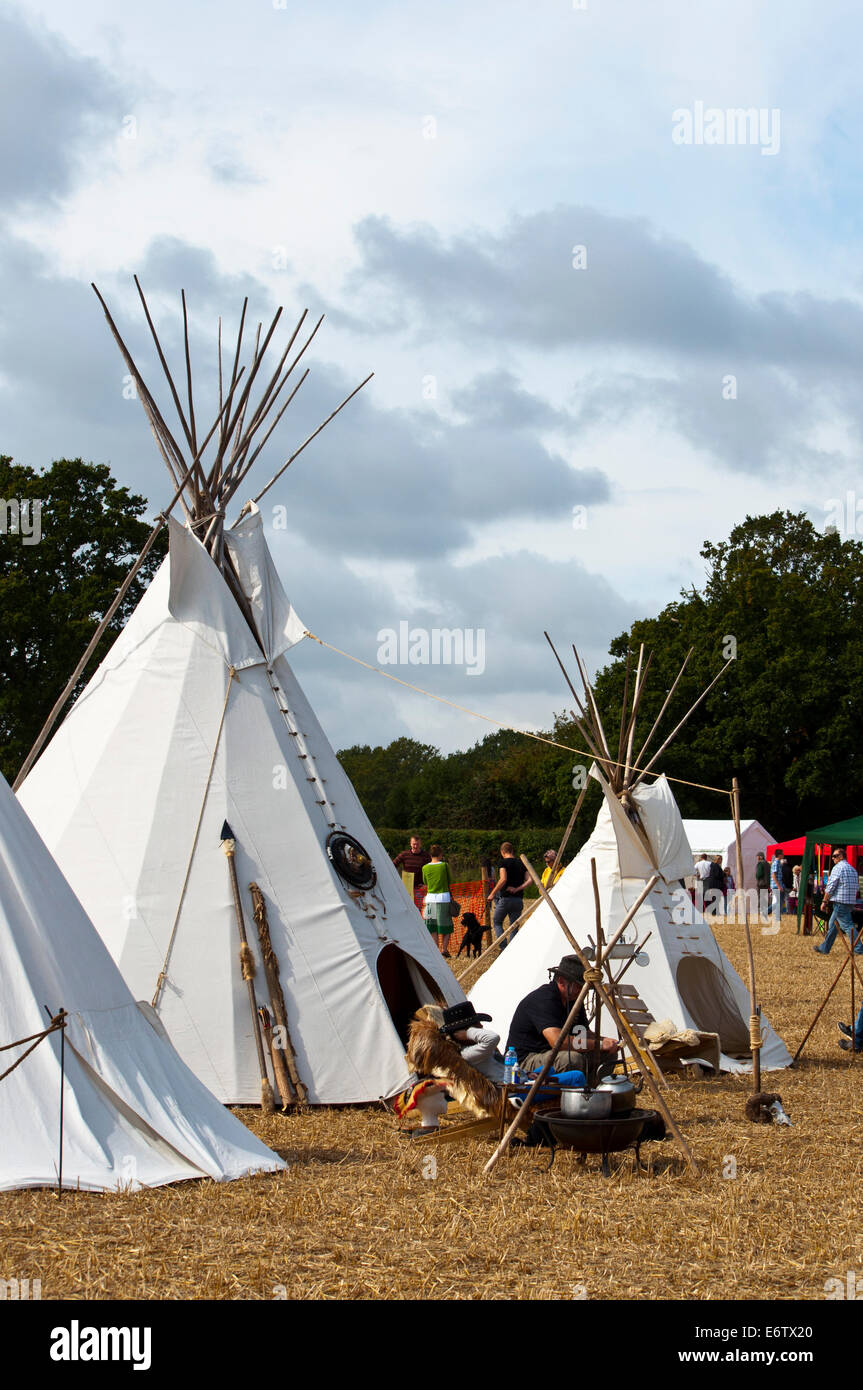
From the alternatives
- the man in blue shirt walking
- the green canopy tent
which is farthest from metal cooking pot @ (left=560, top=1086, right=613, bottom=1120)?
the green canopy tent

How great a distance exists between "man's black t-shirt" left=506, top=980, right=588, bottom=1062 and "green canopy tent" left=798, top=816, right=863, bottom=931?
54.9ft

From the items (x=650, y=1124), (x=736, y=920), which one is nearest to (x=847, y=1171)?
(x=650, y=1124)

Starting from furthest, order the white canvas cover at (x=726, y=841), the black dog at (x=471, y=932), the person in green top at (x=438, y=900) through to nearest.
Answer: the white canvas cover at (x=726, y=841), the black dog at (x=471, y=932), the person in green top at (x=438, y=900)

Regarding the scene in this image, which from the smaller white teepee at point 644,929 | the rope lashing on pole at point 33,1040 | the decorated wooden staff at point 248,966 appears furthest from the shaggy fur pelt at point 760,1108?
the rope lashing on pole at point 33,1040

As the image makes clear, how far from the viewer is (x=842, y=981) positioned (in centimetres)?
1593

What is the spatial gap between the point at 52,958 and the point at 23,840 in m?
0.58

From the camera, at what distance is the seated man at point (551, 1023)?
22.6 ft

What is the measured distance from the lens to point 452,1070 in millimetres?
7062

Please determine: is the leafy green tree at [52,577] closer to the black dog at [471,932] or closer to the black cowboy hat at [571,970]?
the black dog at [471,932]

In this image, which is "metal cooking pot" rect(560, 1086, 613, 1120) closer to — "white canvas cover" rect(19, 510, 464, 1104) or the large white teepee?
the large white teepee

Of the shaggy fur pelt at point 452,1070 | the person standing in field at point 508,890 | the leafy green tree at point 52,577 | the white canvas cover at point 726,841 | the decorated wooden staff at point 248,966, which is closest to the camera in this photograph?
the shaggy fur pelt at point 452,1070

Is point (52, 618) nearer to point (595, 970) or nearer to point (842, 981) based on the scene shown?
point (842, 981)

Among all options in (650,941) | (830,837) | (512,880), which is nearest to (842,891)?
(512,880)

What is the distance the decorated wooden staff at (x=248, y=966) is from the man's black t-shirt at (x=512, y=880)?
602 centimetres
